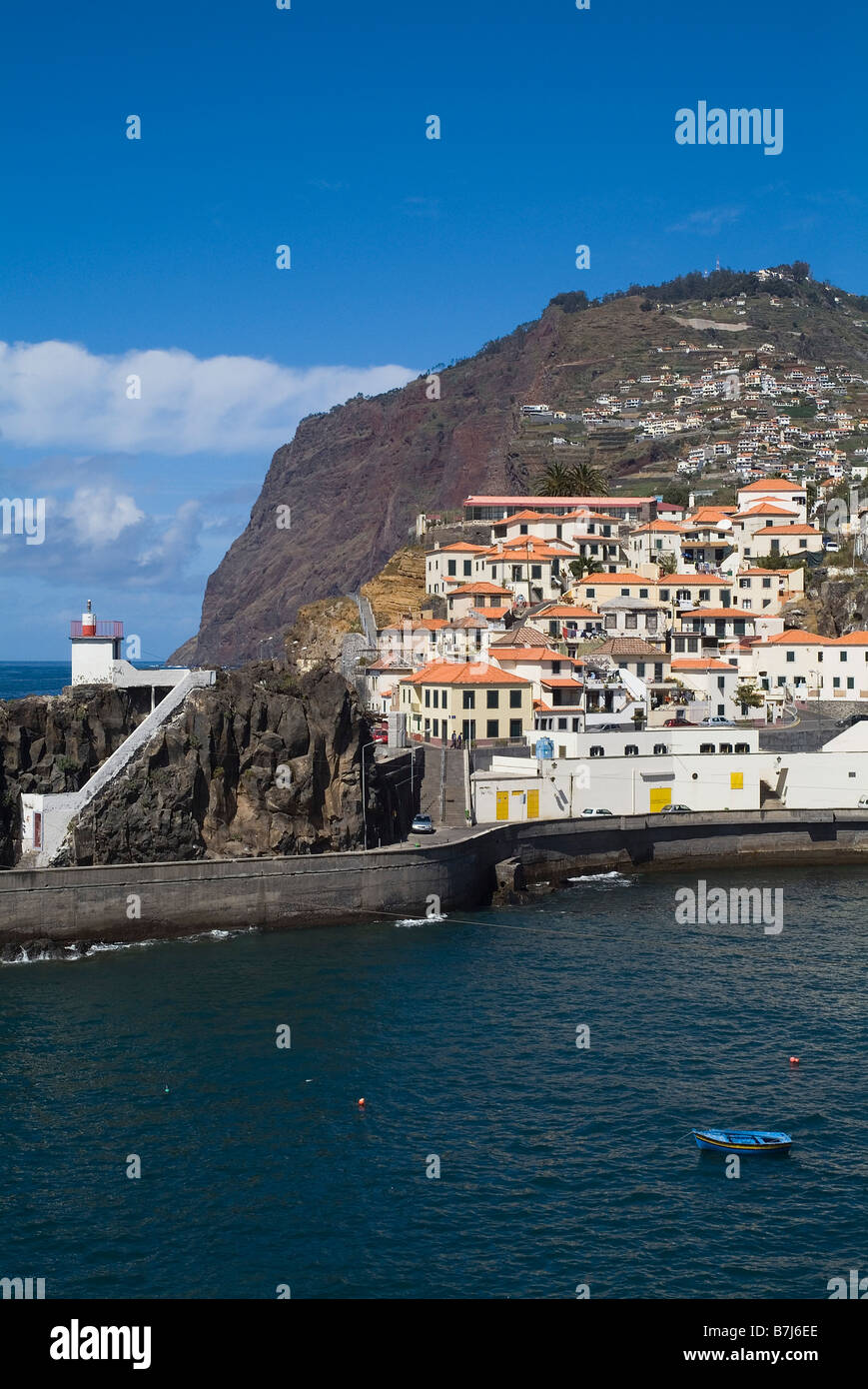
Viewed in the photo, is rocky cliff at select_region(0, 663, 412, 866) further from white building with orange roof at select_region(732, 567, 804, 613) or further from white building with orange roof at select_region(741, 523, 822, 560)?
white building with orange roof at select_region(741, 523, 822, 560)

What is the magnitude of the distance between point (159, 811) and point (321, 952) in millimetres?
10993

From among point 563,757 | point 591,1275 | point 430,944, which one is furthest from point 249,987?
point 563,757

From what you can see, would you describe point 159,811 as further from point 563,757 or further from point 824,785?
point 824,785

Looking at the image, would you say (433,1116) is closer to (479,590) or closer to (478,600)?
(478,600)

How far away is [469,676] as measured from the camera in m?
72.2

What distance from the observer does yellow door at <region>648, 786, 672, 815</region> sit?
6662 centimetres

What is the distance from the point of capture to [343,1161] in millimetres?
29453

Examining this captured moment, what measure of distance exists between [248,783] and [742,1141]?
3177 cm

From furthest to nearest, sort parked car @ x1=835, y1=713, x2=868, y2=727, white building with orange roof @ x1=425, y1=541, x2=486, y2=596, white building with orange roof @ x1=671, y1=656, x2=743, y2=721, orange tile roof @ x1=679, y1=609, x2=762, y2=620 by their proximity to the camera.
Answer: white building with orange roof @ x1=425, y1=541, x2=486, y2=596, orange tile roof @ x1=679, y1=609, x2=762, y2=620, white building with orange roof @ x1=671, y1=656, x2=743, y2=721, parked car @ x1=835, y1=713, x2=868, y2=727

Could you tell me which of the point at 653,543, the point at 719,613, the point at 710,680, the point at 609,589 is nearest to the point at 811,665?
the point at 710,680

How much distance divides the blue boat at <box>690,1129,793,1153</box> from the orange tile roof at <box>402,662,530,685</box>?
1700 inches

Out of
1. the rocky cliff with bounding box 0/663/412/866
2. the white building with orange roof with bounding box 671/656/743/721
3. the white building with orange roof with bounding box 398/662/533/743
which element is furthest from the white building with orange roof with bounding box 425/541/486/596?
the rocky cliff with bounding box 0/663/412/866

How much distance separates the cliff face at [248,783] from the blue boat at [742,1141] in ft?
93.3
